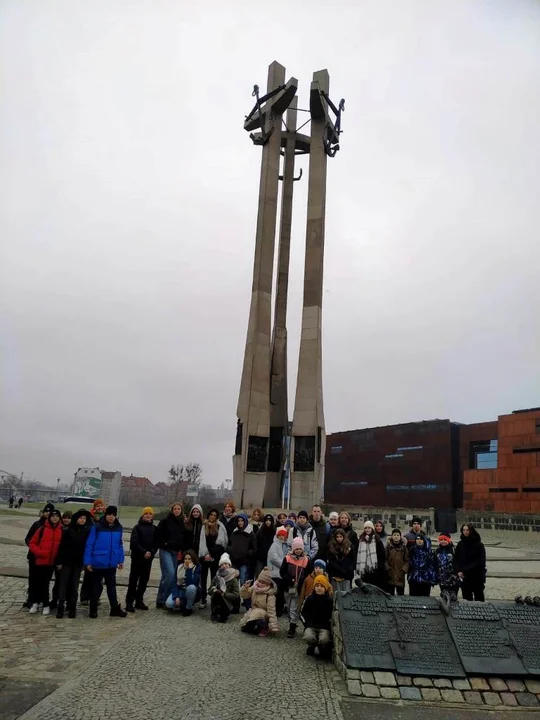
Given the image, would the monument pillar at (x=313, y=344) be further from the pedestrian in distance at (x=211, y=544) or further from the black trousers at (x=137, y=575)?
the black trousers at (x=137, y=575)

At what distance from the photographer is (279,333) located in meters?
24.4

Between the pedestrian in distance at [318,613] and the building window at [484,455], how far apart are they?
35171mm

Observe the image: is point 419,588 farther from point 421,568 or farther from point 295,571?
point 295,571

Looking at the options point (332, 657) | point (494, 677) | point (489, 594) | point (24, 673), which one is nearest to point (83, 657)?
point (24, 673)

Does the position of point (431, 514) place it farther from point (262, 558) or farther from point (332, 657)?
point (332, 657)

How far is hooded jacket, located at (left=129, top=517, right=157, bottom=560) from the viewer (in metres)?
7.32

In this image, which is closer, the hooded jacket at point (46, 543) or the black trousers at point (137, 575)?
the hooded jacket at point (46, 543)

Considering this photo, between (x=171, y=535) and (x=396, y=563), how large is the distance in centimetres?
307

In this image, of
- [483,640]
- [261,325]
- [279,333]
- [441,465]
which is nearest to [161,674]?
[483,640]

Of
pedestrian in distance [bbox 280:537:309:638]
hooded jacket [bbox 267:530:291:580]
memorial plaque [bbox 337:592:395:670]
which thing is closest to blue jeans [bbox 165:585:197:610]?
hooded jacket [bbox 267:530:291:580]

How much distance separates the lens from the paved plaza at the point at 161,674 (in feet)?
13.2

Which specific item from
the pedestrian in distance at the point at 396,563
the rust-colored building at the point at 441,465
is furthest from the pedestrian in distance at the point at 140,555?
the rust-colored building at the point at 441,465

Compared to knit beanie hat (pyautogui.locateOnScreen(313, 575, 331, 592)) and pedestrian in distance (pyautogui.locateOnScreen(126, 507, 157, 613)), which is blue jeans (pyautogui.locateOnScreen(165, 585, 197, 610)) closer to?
pedestrian in distance (pyautogui.locateOnScreen(126, 507, 157, 613))

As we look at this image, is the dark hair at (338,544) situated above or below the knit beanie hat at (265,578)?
above
